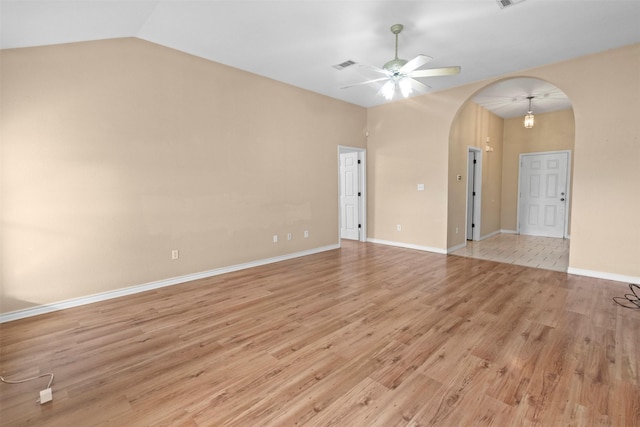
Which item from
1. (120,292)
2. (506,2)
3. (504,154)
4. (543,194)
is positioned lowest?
(120,292)

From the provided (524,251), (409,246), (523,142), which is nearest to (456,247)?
(409,246)

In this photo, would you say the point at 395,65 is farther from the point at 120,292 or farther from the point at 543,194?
the point at 543,194

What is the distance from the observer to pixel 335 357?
229 cm

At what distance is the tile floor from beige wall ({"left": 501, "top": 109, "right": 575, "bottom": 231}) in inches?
40.8

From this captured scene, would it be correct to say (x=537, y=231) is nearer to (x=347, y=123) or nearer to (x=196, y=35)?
(x=347, y=123)

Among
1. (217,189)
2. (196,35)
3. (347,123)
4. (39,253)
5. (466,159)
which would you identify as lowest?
(39,253)

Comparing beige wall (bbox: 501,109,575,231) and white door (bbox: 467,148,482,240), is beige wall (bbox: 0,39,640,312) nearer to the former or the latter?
white door (bbox: 467,148,482,240)

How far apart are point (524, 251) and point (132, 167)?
6.94m

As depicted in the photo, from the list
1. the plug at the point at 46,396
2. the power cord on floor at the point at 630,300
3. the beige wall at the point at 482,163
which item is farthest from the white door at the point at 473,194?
the plug at the point at 46,396

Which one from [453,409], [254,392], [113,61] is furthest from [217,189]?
[453,409]

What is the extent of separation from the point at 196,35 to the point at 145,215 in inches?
90.1

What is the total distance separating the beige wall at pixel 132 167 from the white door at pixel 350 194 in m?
2.01

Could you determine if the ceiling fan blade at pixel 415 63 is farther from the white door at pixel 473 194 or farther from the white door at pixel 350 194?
the white door at pixel 473 194

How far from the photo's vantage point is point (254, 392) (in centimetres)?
191
